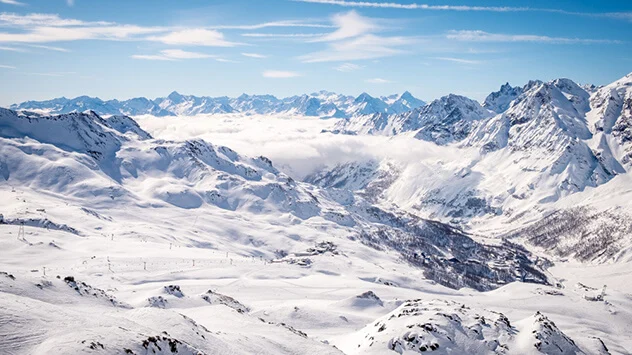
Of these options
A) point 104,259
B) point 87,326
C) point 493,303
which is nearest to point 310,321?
point 87,326

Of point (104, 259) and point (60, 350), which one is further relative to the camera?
point (104, 259)

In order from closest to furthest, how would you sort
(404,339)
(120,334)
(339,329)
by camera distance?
(120,334)
(404,339)
(339,329)

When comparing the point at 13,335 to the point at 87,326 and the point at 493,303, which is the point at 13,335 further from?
the point at 493,303

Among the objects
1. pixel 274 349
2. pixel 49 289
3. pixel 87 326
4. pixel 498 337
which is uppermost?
pixel 87 326

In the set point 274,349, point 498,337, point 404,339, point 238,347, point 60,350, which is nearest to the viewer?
point 60,350

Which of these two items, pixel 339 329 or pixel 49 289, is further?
pixel 339 329

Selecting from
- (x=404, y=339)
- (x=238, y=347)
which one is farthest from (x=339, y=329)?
(x=238, y=347)

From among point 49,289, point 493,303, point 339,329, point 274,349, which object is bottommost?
point 493,303

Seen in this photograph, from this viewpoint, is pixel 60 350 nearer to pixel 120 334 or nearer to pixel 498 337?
pixel 120 334

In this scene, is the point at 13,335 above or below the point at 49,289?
above
